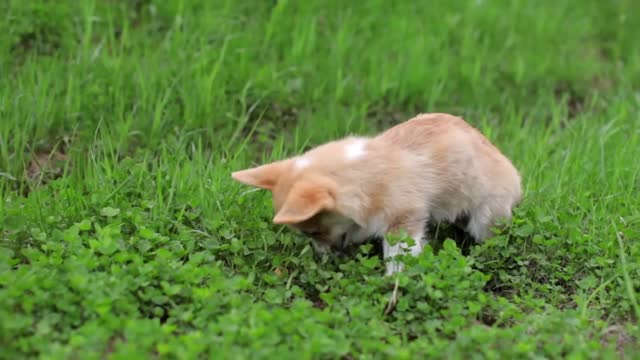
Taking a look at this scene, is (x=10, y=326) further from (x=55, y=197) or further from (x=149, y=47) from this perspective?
(x=149, y=47)

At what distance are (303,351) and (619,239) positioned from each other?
1.89 metres

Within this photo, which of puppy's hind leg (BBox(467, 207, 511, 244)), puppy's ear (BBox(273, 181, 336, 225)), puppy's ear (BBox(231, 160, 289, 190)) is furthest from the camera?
puppy's hind leg (BBox(467, 207, 511, 244))

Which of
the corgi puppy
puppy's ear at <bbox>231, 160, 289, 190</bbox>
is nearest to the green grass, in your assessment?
the corgi puppy

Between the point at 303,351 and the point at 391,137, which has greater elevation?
the point at 391,137

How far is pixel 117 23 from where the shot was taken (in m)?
7.04

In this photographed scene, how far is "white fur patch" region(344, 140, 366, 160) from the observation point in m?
4.51

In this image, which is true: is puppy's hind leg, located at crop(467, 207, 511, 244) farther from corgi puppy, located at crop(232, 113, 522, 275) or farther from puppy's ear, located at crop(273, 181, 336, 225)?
puppy's ear, located at crop(273, 181, 336, 225)

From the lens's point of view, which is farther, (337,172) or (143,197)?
(143,197)

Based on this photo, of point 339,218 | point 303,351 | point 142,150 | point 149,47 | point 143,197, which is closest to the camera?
point 303,351

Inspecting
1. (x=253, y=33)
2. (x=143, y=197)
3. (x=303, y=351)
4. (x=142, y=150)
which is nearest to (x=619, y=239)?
(x=303, y=351)

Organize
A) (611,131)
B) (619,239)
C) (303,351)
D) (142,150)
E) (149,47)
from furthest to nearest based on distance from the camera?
(149,47), (611,131), (142,150), (619,239), (303,351)

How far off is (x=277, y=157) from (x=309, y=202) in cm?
158

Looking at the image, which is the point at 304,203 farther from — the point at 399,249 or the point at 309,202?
the point at 399,249

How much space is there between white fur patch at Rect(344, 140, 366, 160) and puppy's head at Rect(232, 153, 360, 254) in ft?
0.63
